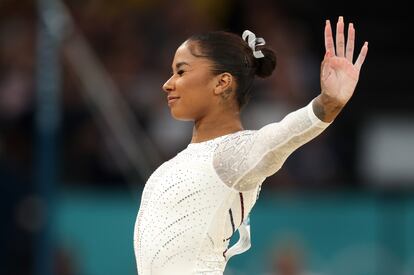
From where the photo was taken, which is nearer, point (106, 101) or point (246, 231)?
point (246, 231)

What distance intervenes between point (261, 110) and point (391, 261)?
1.77 metres

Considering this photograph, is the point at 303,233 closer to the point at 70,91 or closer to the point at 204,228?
the point at 70,91

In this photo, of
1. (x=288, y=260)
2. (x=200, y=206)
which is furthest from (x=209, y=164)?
(x=288, y=260)

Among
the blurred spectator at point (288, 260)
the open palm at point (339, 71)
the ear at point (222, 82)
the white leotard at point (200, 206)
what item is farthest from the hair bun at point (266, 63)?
the blurred spectator at point (288, 260)

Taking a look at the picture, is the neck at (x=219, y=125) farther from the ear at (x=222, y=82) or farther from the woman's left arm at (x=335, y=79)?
the woman's left arm at (x=335, y=79)

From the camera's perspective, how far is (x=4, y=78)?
30.3ft

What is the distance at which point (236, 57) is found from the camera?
13.4ft

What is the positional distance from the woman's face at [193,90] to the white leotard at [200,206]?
13 centimetres

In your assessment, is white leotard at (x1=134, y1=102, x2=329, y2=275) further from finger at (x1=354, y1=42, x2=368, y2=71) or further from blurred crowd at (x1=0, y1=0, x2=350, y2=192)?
blurred crowd at (x1=0, y1=0, x2=350, y2=192)

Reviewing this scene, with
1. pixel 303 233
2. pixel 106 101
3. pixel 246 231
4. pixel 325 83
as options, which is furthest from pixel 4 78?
pixel 325 83

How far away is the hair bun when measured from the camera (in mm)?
4113

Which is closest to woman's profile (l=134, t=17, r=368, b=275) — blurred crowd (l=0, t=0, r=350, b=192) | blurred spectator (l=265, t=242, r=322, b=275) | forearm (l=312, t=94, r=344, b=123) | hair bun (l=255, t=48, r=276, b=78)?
hair bun (l=255, t=48, r=276, b=78)

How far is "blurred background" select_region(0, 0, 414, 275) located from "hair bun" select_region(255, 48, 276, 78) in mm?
3772

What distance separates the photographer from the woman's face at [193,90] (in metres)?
4.06
